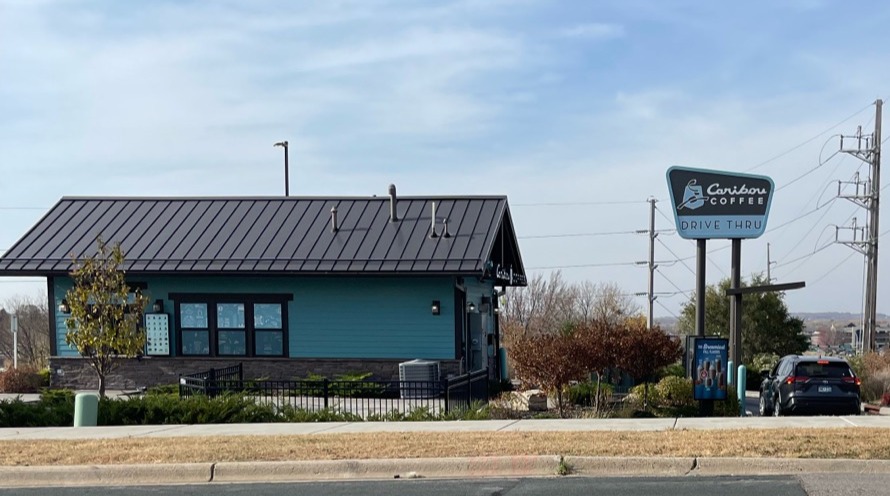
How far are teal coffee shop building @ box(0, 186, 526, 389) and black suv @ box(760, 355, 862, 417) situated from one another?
26.8ft

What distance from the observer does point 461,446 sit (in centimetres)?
1309

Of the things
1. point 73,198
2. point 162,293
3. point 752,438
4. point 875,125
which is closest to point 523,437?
point 752,438

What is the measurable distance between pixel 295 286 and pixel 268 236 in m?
1.92

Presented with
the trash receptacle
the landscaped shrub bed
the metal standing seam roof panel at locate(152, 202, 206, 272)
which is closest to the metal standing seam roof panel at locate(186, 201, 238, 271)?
the metal standing seam roof panel at locate(152, 202, 206, 272)

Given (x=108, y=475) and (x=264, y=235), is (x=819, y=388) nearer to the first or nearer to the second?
(x=108, y=475)

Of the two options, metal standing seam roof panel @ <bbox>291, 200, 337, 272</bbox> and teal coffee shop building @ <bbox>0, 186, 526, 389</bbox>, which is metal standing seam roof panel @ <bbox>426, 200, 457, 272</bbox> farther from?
metal standing seam roof panel @ <bbox>291, 200, 337, 272</bbox>

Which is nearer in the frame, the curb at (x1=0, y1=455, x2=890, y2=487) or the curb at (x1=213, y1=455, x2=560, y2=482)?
the curb at (x1=0, y1=455, x2=890, y2=487)

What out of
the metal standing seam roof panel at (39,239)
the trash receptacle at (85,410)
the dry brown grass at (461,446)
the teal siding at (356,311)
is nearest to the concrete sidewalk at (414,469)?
the dry brown grass at (461,446)

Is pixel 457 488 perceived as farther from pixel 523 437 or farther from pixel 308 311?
pixel 308 311

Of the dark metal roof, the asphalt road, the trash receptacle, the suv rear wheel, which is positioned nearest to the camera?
the asphalt road

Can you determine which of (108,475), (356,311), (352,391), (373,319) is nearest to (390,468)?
(108,475)

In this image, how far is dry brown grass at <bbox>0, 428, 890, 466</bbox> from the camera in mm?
12219

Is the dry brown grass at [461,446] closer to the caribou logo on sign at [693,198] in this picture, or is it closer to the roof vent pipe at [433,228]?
the caribou logo on sign at [693,198]

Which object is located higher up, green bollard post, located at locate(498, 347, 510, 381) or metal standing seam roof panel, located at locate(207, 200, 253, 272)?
metal standing seam roof panel, located at locate(207, 200, 253, 272)
